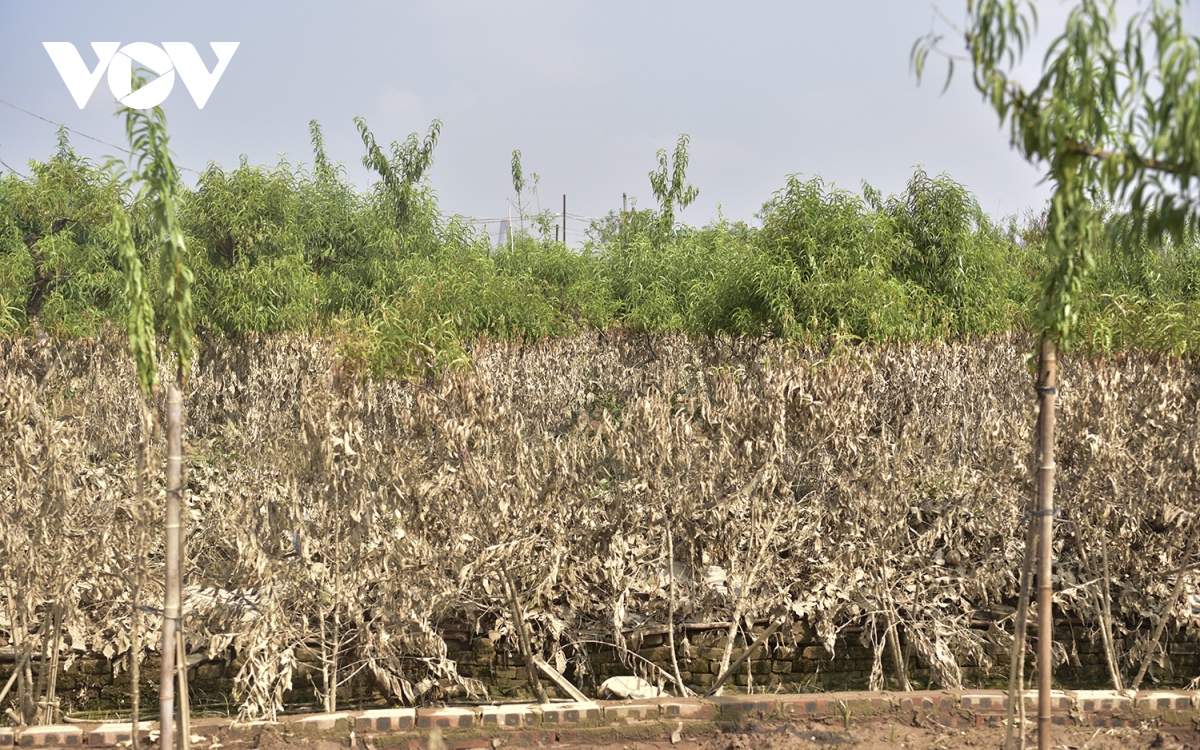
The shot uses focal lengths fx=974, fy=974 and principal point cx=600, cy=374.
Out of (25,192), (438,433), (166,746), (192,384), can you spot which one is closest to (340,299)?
(25,192)

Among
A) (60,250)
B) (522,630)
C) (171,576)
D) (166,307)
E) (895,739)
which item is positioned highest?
(60,250)

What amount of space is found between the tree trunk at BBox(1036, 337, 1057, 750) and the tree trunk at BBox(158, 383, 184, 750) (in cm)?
349

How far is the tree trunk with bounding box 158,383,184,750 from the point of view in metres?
3.92

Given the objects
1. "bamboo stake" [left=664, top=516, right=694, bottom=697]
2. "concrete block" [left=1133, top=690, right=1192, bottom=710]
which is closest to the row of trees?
"bamboo stake" [left=664, top=516, right=694, bottom=697]

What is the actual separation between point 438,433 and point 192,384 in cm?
840

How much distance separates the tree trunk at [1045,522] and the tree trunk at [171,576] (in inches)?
137

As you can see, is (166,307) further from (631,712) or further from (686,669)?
(686,669)

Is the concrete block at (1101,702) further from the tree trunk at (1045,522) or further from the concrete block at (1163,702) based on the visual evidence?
the tree trunk at (1045,522)

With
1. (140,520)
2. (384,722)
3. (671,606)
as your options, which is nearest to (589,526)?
Answer: (671,606)

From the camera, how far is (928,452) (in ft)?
23.1

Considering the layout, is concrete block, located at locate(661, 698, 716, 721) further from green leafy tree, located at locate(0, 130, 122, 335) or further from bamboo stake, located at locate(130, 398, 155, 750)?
green leafy tree, located at locate(0, 130, 122, 335)

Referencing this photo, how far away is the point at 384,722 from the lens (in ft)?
16.0

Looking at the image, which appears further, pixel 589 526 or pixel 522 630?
pixel 589 526

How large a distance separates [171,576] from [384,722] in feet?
4.72
